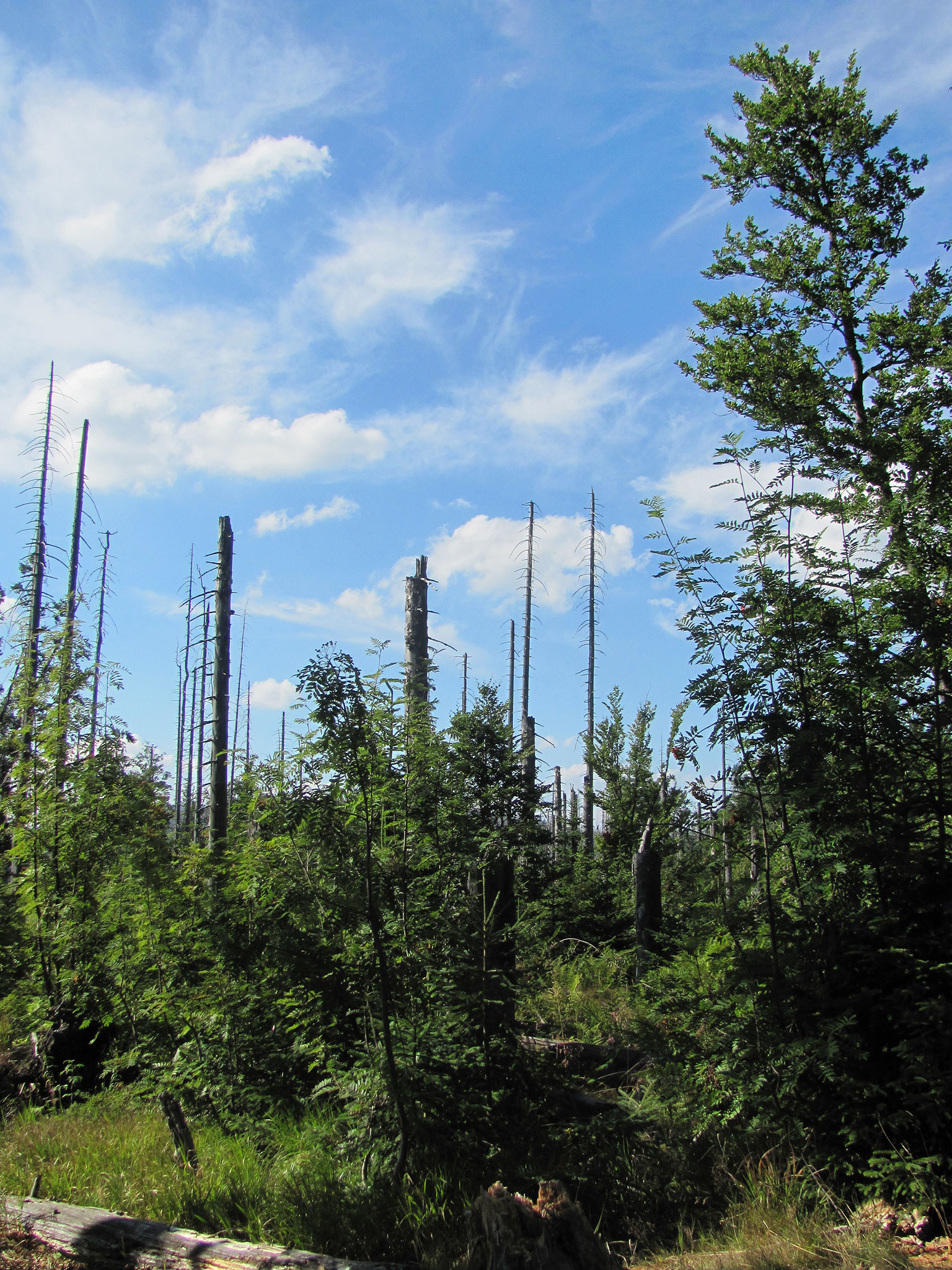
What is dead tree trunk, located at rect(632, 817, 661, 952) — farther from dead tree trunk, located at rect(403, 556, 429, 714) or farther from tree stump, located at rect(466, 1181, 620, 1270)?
tree stump, located at rect(466, 1181, 620, 1270)

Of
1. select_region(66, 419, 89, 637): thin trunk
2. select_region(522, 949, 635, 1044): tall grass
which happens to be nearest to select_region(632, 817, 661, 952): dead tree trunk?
select_region(522, 949, 635, 1044): tall grass

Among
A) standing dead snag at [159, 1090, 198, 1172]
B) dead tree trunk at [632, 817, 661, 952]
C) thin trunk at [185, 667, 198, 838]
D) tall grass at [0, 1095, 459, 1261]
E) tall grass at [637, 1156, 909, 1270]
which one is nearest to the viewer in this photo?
tall grass at [637, 1156, 909, 1270]

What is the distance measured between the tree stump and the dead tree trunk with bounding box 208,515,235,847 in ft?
36.6

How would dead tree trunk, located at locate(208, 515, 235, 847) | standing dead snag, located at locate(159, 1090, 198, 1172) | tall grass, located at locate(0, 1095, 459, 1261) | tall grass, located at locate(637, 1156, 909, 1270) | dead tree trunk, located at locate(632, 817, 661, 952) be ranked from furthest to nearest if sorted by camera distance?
1. dead tree trunk, located at locate(208, 515, 235, 847)
2. dead tree trunk, located at locate(632, 817, 661, 952)
3. standing dead snag, located at locate(159, 1090, 198, 1172)
4. tall grass, located at locate(0, 1095, 459, 1261)
5. tall grass, located at locate(637, 1156, 909, 1270)

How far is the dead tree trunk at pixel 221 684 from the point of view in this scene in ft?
46.4

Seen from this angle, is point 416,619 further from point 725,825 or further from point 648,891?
point 725,825

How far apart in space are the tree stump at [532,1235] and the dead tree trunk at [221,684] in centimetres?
1115

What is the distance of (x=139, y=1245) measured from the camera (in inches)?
169

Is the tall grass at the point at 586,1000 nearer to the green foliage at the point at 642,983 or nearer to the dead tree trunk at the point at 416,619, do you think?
the green foliage at the point at 642,983

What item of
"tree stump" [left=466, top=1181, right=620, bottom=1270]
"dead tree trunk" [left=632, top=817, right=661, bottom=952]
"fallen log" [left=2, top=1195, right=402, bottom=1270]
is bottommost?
"fallen log" [left=2, top=1195, right=402, bottom=1270]

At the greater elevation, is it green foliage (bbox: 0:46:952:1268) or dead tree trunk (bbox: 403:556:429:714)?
dead tree trunk (bbox: 403:556:429:714)

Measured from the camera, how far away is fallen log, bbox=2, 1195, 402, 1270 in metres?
3.85

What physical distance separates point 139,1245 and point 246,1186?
63 cm

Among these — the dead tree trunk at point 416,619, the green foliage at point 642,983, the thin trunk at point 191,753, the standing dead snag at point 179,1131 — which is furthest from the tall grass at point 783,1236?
the thin trunk at point 191,753
